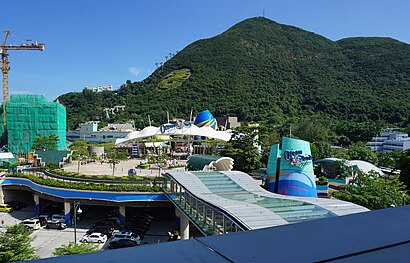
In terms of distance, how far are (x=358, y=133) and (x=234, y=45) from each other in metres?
85.8

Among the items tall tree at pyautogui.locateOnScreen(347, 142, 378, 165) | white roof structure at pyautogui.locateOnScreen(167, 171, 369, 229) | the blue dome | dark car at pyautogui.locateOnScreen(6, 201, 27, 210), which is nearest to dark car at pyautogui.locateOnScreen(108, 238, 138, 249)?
white roof structure at pyautogui.locateOnScreen(167, 171, 369, 229)

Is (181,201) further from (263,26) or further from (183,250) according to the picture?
(263,26)

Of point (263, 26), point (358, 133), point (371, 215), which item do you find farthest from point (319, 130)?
point (263, 26)

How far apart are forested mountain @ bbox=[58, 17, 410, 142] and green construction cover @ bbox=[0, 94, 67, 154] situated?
130 feet

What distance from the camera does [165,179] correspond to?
70.6 feet

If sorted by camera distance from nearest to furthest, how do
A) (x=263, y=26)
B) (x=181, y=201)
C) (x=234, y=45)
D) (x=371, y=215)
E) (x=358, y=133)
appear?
(x=371, y=215)
(x=181, y=201)
(x=358, y=133)
(x=234, y=45)
(x=263, y=26)

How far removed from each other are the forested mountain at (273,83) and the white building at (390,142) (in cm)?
745

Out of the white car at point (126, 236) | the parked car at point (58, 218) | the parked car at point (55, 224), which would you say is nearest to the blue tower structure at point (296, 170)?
the white car at point (126, 236)

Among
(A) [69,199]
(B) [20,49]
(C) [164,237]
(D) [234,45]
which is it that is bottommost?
(C) [164,237]

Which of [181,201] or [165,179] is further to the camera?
[165,179]

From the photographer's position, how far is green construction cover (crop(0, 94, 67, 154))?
152 ft

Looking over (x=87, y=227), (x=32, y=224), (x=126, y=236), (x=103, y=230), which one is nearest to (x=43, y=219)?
(x=32, y=224)

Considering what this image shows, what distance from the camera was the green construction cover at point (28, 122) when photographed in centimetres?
4628

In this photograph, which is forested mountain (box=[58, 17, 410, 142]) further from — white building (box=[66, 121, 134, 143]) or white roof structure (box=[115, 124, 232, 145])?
white roof structure (box=[115, 124, 232, 145])
